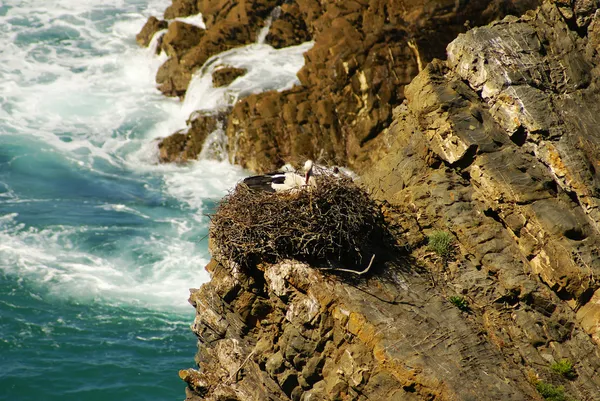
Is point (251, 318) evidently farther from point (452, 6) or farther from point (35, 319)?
point (452, 6)

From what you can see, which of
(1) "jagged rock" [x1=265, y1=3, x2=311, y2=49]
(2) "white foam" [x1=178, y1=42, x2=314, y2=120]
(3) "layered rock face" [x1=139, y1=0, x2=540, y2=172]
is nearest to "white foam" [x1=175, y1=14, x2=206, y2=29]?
(2) "white foam" [x1=178, y1=42, x2=314, y2=120]

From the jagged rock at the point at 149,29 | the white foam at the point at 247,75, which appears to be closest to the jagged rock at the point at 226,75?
the white foam at the point at 247,75

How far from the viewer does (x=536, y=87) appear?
11.9 meters

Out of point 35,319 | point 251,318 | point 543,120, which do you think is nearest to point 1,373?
point 35,319

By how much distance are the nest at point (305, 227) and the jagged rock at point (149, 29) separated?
30987 mm

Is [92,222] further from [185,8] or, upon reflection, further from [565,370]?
[565,370]

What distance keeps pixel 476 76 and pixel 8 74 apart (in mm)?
32369

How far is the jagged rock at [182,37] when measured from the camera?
1361 inches

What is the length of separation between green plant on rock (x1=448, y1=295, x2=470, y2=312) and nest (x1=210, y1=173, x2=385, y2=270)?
1.53 metres

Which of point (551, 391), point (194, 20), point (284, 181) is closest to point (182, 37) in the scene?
point (194, 20)

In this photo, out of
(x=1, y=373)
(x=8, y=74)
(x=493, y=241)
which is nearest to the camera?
(x=493, y=241)

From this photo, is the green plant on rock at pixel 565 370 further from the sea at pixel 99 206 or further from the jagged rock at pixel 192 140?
the jagged rock at pixel 192 140

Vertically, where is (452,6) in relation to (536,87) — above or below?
below

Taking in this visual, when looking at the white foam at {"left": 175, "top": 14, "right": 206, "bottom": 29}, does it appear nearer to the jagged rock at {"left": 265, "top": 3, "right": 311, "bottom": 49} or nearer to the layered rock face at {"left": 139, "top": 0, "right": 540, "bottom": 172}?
the jagged rock at {"left": 265, "top": 3, "right": 311, "bottom": 49}
